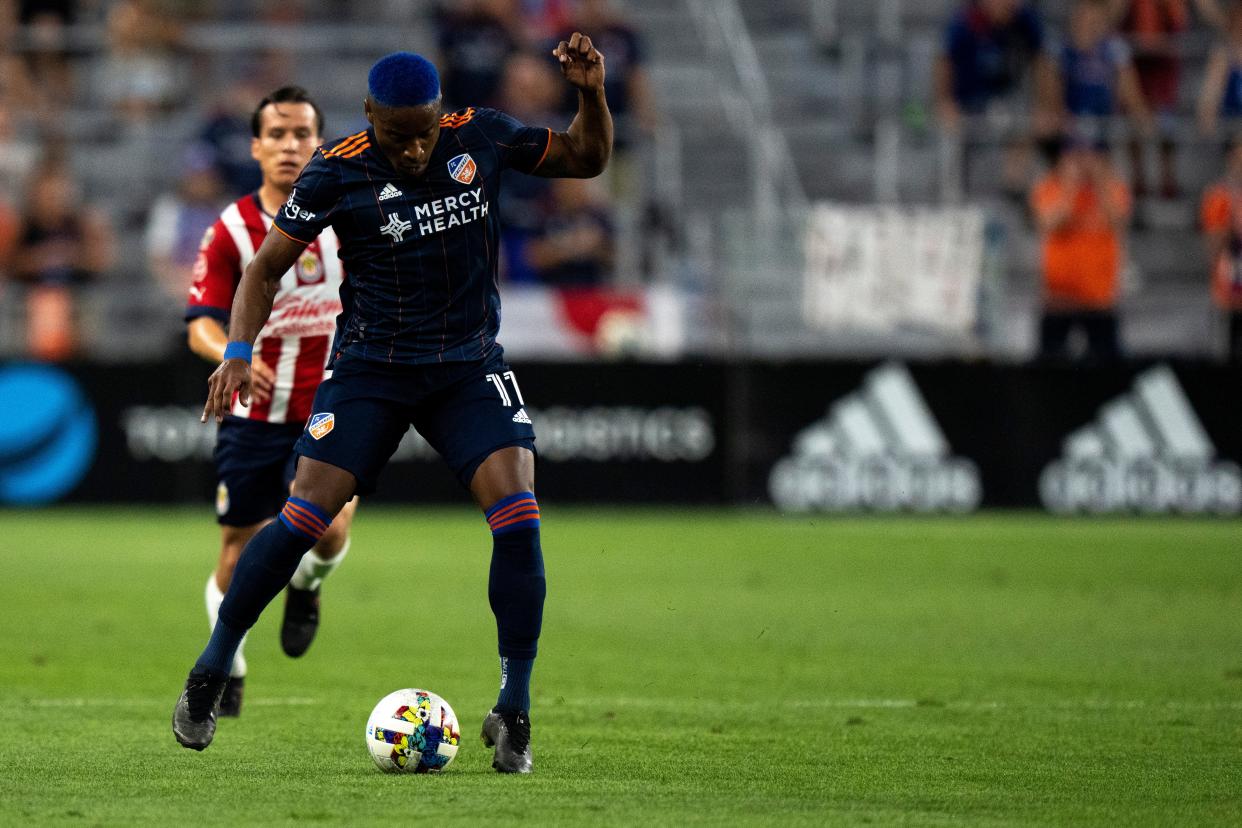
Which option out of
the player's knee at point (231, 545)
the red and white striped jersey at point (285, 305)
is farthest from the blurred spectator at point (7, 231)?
the red and white striped jersey at point (285, 305)

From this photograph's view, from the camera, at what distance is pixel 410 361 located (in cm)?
675

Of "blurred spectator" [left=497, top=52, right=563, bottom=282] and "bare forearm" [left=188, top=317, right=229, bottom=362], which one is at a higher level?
"blurred spectator" [left=497, top=52, right=563, bottom=282]

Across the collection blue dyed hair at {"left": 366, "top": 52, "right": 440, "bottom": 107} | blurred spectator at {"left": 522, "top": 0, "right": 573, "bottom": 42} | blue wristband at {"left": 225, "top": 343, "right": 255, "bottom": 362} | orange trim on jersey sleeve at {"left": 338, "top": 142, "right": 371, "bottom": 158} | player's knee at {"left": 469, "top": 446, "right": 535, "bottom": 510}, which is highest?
blurred spectator at {"left": 522, "top": 0, "right": 573, "bottom": 42}

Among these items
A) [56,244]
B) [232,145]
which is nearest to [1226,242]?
[232,145]

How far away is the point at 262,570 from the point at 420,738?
80cm

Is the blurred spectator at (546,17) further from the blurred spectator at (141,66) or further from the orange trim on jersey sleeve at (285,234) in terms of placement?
the orange trim on jersey sleeve at (285,234)

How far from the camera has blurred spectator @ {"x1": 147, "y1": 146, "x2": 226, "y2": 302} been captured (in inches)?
741

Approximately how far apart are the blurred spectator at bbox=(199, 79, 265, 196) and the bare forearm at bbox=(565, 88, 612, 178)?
41.3 ft

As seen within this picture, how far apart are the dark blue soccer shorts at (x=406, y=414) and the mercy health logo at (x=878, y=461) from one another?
11527 mm

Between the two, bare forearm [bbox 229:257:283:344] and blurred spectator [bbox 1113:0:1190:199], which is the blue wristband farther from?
blurred spectator [bbox 1113:0:1190:199]

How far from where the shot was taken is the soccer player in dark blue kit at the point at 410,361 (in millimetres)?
6629

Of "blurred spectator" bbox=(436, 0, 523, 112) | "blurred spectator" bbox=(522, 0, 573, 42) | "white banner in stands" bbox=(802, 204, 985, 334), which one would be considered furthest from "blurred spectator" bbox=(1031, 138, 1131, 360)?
"blurred spectator" bbox=(522, 0, 573, 42)

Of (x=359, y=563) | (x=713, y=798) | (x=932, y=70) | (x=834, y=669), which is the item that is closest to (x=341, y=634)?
(x=834, y=669)

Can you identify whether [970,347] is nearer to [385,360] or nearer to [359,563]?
[359,563]
